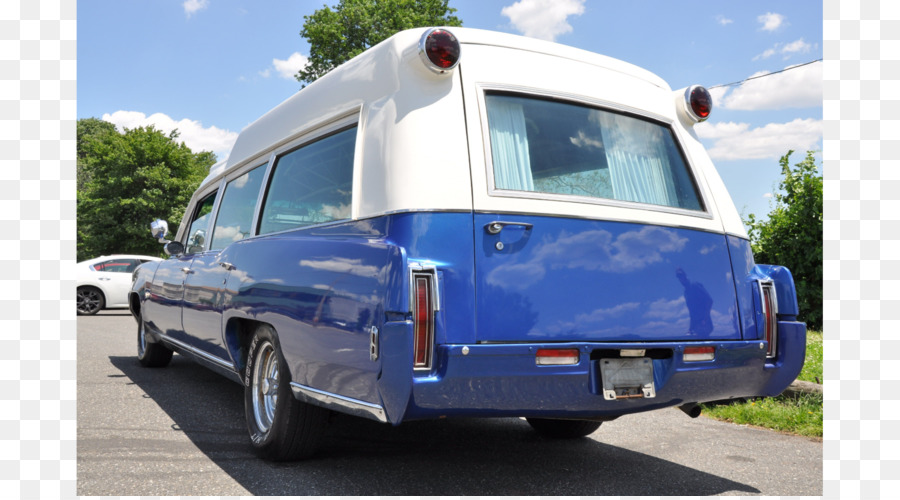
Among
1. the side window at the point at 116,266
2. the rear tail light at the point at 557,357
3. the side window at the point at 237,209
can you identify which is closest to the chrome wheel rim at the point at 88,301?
the side window at the point at 116,266

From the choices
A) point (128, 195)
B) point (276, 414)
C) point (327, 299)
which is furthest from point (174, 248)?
point (128, 195)

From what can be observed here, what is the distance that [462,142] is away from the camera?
3.19 metres

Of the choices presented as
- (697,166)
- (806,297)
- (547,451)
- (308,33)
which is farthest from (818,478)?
(308,33)

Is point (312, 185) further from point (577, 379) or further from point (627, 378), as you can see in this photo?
point (627, 378)

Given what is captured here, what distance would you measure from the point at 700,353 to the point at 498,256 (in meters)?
1.15

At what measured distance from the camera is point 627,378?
3.18 m

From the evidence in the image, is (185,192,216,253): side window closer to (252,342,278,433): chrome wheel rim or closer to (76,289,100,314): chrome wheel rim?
(252,342,278,433): chrome wheel rim

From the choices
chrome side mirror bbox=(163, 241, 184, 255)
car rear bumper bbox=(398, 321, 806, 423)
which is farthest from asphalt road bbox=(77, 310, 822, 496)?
chrome side mirror bbox=(163, 241, 184, 255)

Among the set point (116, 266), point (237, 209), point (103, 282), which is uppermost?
point (116, 266)

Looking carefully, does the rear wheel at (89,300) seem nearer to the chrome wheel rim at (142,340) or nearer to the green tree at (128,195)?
the chrome wheel rim at (142,340)

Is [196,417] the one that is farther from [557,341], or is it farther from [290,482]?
[557,341]

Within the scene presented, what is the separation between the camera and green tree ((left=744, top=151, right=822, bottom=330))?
369 inches

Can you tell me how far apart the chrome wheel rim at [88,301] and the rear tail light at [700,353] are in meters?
16.1

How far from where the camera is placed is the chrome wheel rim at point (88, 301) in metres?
16.4
